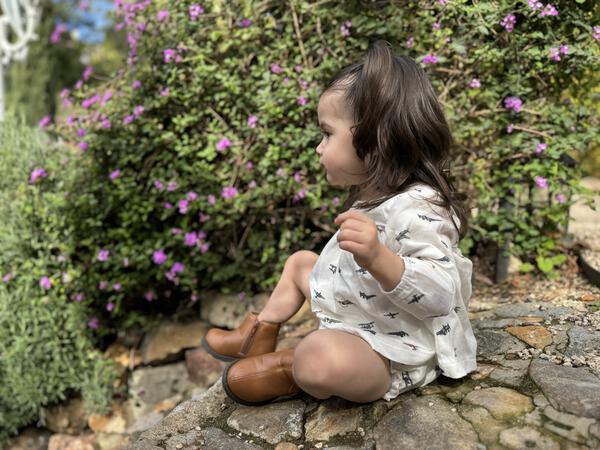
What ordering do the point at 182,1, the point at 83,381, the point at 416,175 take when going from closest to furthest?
the point at 416,175, the point at 182,1, the point at 83,381

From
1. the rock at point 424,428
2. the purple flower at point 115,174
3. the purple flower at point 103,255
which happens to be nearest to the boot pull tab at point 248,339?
the rock at point 424,428

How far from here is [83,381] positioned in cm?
324

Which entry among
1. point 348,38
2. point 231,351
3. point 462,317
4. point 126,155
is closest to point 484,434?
point 462,317

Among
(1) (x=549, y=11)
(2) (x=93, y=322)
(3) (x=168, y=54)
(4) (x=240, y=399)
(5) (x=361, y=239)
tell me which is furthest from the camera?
(2) (x=93, y=322)

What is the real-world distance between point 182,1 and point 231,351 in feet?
6.35

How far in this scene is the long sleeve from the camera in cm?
142

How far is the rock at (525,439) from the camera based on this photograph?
4.59 feet

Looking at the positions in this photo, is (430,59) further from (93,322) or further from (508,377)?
(93,322)

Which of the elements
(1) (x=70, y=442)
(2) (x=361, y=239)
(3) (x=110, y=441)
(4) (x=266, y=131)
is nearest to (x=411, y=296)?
(2) (x=361, y=239)

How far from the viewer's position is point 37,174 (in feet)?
10.2

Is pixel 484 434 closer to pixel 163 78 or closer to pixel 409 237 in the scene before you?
pixel 409 237

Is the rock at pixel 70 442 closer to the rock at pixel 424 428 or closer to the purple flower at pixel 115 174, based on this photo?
the purple flower at pixel 115 174

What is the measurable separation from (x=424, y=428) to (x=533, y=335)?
0.71 meters

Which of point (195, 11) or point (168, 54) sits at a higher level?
point (195, 11)
